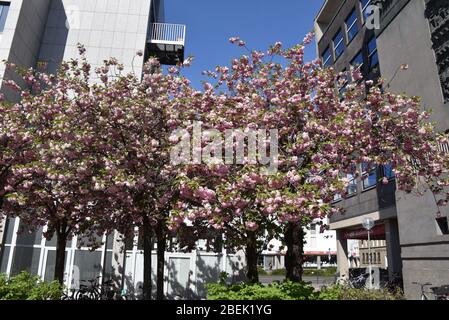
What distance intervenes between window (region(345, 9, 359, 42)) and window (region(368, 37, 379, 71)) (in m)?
2.51

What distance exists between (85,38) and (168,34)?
17.4 feet

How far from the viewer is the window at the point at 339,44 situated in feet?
90.3

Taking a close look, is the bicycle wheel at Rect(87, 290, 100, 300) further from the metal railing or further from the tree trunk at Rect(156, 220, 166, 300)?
the metal railing

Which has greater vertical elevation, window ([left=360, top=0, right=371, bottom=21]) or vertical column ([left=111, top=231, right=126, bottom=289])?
window ([left=360, top=0, right=371, bottom=21])

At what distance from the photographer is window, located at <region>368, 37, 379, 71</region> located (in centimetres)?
2209

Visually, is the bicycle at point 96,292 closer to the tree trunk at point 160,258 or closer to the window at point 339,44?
the tree trunk at point 160,258

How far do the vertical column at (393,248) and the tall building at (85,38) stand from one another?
13.4m

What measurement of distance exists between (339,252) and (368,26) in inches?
651

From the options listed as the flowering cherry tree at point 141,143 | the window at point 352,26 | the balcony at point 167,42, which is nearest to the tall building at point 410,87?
the window at point 352,26

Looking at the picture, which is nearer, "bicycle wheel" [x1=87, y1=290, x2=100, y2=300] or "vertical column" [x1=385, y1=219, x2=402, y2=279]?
"bicycle wheel" [x1=87, y1=290, x2=100, y2=300]

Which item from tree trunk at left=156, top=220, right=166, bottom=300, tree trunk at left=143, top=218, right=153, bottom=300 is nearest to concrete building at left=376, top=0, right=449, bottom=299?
tree trunk at left=156, top=220, right=166, bottom=300

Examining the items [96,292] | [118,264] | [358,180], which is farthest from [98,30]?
[358,180]

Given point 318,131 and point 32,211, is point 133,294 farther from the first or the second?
point 318,131
